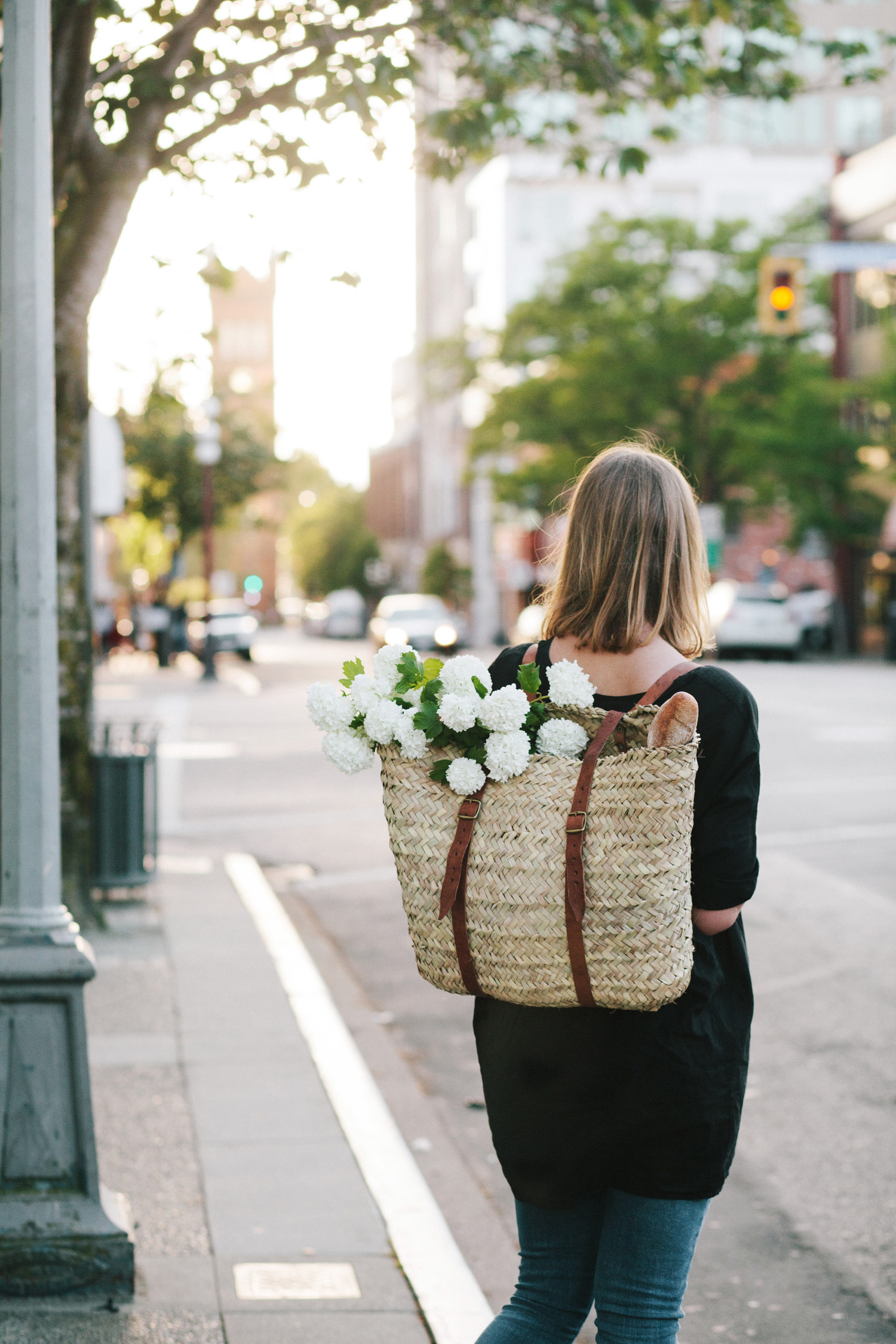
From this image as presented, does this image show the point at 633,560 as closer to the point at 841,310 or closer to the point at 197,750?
the point at 197,750

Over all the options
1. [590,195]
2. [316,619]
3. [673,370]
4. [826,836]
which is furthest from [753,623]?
[316,619]

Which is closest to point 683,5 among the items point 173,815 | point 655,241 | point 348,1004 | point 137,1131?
point 348,1004

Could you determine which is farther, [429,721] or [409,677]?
[409,677]

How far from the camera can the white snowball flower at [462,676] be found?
2406mm

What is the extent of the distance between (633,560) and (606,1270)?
3.48 ft

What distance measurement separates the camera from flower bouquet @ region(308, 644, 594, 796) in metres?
2.34

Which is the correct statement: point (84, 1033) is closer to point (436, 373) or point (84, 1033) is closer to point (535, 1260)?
point (535, 1260)

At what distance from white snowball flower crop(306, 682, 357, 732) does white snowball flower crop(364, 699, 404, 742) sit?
0.08m

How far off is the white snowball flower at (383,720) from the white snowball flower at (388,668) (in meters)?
0.05

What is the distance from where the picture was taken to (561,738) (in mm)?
2379

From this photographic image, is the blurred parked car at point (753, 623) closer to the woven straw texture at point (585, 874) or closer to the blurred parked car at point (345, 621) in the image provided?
the woven straw texture at point (585, 874)

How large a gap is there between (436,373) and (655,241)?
859cm

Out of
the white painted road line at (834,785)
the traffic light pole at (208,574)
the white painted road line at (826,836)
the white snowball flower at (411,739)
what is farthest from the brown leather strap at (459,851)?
the traffic light pole at (208,574)

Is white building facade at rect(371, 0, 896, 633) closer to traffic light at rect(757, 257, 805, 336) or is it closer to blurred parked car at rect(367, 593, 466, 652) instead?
blurred parked car at rect(367, 593, 466, 652)
